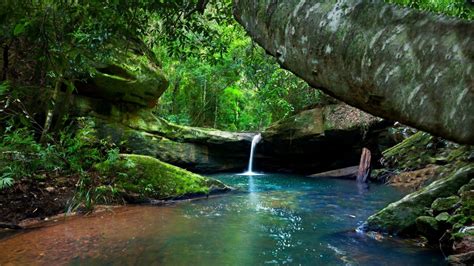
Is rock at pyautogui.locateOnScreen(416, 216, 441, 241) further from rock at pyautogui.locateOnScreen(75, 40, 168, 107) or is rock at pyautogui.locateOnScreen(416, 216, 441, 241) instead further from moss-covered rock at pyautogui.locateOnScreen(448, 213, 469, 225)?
rock at pyautogui.locateOnScreen(75, 40, 168, 107)

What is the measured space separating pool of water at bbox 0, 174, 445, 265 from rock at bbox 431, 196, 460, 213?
718 millimetres

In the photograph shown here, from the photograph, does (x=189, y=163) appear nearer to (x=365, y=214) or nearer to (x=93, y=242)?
(x=365, y=214)


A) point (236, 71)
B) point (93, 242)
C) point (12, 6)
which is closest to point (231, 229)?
point (93, 242)

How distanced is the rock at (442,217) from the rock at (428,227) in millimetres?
51

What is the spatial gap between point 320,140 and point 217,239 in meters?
10.3

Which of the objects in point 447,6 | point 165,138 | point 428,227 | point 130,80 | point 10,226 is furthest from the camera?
point 165,138

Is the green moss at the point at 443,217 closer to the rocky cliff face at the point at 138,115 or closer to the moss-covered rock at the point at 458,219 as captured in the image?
the moss-covered rock at the point at 458,219

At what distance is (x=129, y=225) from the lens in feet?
21.6


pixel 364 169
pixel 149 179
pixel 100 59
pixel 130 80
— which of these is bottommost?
pixel 149 179

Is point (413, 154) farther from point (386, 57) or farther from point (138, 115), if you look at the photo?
point (386, 57)

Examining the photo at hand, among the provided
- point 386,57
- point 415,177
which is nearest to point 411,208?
point 415,177

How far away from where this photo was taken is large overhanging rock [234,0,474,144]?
1.01m

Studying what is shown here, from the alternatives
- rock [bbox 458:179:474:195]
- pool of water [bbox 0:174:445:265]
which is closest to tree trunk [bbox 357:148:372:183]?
pool of water [bbox 0:174:445:265]

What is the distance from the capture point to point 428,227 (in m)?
5.60
